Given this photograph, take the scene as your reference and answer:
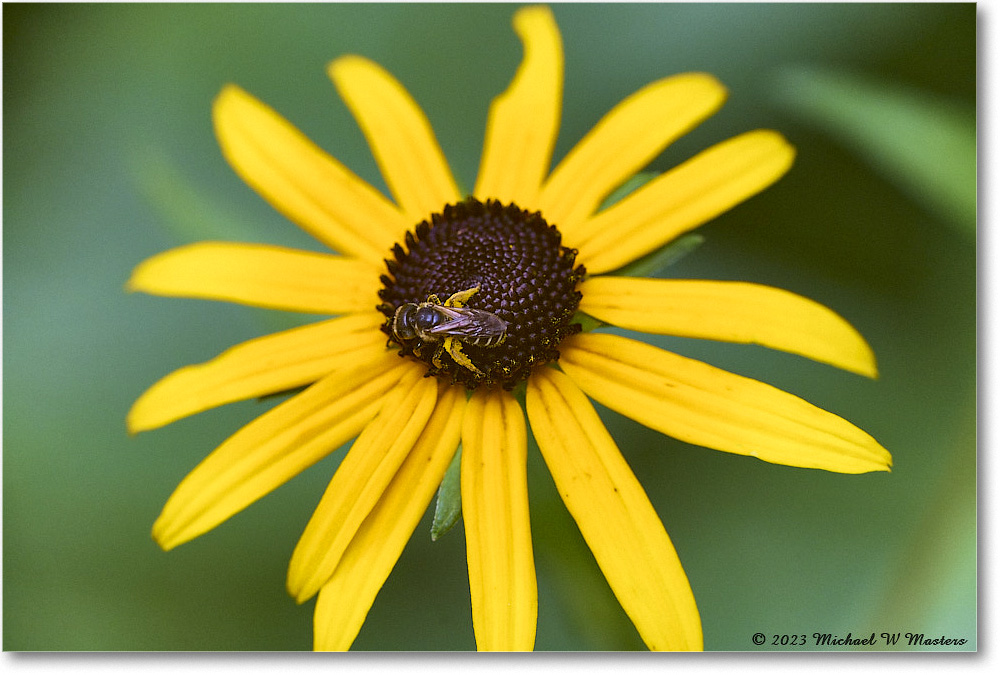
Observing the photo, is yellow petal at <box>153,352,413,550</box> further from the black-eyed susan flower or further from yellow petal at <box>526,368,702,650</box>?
yellow petal at <box>526,368,702,650</box>

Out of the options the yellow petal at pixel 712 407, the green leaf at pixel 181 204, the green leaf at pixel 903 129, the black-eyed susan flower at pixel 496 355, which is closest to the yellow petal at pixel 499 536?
the black-eyed susan flower at pixel 496 355

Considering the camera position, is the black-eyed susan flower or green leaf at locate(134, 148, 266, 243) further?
green leaf at locate(134, 148, 266, 243)

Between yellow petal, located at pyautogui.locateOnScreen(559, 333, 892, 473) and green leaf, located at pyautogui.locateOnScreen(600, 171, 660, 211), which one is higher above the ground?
green leaf, located at pyautogui.locateOnScreen(600, 171, 660, 211)

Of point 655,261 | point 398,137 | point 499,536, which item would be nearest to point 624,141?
point 655,261

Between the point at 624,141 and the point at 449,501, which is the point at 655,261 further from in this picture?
the point at 449,501

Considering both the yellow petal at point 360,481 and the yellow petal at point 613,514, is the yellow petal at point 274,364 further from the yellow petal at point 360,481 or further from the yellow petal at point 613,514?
the yellow petal at point 613,514

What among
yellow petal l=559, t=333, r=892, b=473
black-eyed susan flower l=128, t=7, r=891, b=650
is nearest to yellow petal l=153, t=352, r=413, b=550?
black-eyed susan flower l=128, t=7, r=891, b=650
